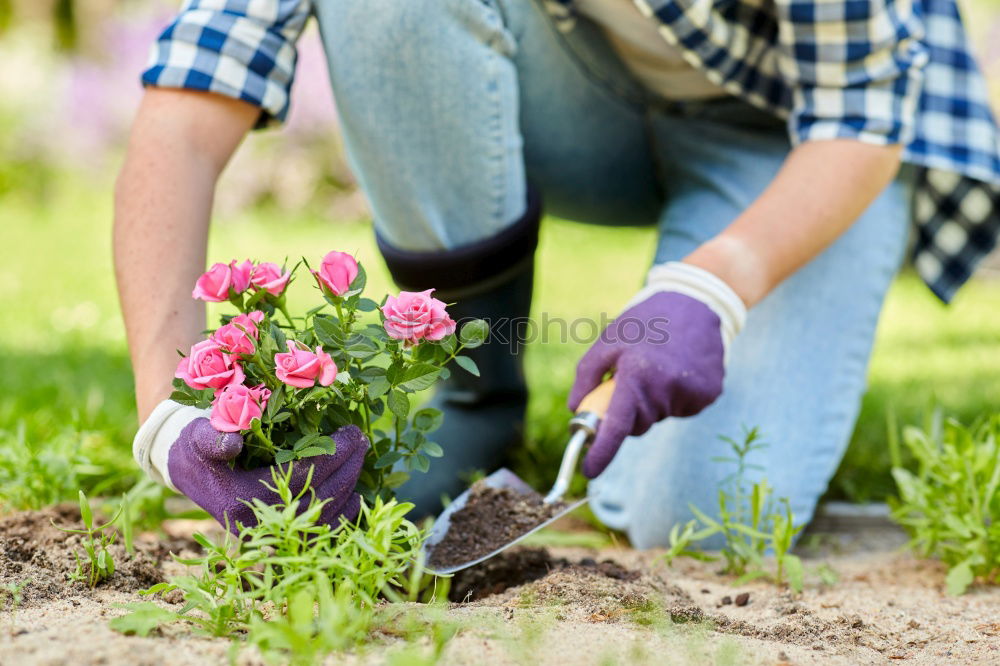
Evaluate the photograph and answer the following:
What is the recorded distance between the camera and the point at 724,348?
4.38ft

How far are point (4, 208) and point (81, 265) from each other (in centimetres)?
214

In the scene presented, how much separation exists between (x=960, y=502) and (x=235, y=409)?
97cm

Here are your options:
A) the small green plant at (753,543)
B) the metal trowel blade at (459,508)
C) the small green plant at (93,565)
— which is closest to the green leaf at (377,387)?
the metal trowel blade at (459,508)

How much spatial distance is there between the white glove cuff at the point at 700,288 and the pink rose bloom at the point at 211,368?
2.01 ft

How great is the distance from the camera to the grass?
5.23ft

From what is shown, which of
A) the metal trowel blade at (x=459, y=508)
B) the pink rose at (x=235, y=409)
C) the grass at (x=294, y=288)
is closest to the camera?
the pink rose at (x=235, y=409)

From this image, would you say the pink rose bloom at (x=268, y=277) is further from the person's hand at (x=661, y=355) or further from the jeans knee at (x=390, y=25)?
the jeans knee at (x=390, y=25)

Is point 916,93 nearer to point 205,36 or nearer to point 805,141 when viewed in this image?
point 805,141

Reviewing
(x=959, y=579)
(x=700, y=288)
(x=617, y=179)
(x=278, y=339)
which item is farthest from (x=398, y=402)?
(x=617, y=179)

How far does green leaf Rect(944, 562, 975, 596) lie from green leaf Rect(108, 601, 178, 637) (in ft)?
3.15

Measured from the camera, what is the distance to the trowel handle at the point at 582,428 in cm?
124

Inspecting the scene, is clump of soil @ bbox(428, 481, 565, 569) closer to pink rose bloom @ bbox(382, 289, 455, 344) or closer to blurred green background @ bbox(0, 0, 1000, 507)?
pink rose bloom @ bbox(382, 289, 455, 344)

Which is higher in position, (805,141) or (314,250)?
(805,141)

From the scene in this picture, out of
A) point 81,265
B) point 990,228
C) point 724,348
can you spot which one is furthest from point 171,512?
point 81,265
